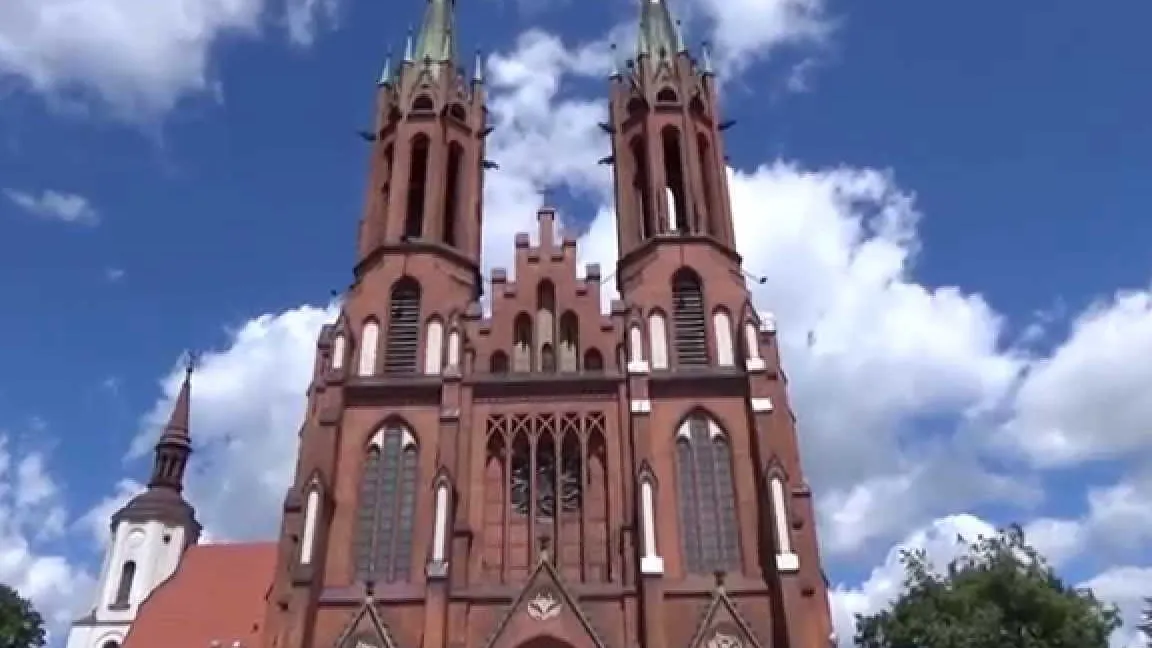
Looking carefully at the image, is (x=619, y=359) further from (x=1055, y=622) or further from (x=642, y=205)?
(x=1055, y=622)

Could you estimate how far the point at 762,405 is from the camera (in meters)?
29.0

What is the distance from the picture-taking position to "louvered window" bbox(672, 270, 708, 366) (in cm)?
3127

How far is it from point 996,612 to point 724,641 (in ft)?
28.8

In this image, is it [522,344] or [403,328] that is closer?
[522,344]

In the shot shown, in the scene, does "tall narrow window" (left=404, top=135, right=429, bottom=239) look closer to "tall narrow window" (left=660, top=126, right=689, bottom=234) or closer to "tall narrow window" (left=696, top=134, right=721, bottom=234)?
"tall narrow window" (left=660, top=126, right=689, bottom=234)

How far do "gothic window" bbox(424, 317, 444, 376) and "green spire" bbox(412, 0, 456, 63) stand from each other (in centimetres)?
1310

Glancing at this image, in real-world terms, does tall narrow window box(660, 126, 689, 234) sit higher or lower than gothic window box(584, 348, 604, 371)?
higher

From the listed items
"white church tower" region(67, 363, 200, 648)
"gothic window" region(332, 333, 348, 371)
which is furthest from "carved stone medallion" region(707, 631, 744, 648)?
"white church tower" region(67, 363, 200, 648)

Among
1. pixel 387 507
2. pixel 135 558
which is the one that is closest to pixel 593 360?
pixel 387 507

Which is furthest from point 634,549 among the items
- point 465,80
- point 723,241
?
point 465,80

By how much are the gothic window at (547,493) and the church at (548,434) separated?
69 mm

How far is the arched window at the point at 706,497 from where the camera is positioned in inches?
1080

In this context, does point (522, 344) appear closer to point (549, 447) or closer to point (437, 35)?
point (549, 447)

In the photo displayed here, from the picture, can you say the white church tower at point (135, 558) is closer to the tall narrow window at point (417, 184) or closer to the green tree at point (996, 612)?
the tall narrow window at point (417, 184)
